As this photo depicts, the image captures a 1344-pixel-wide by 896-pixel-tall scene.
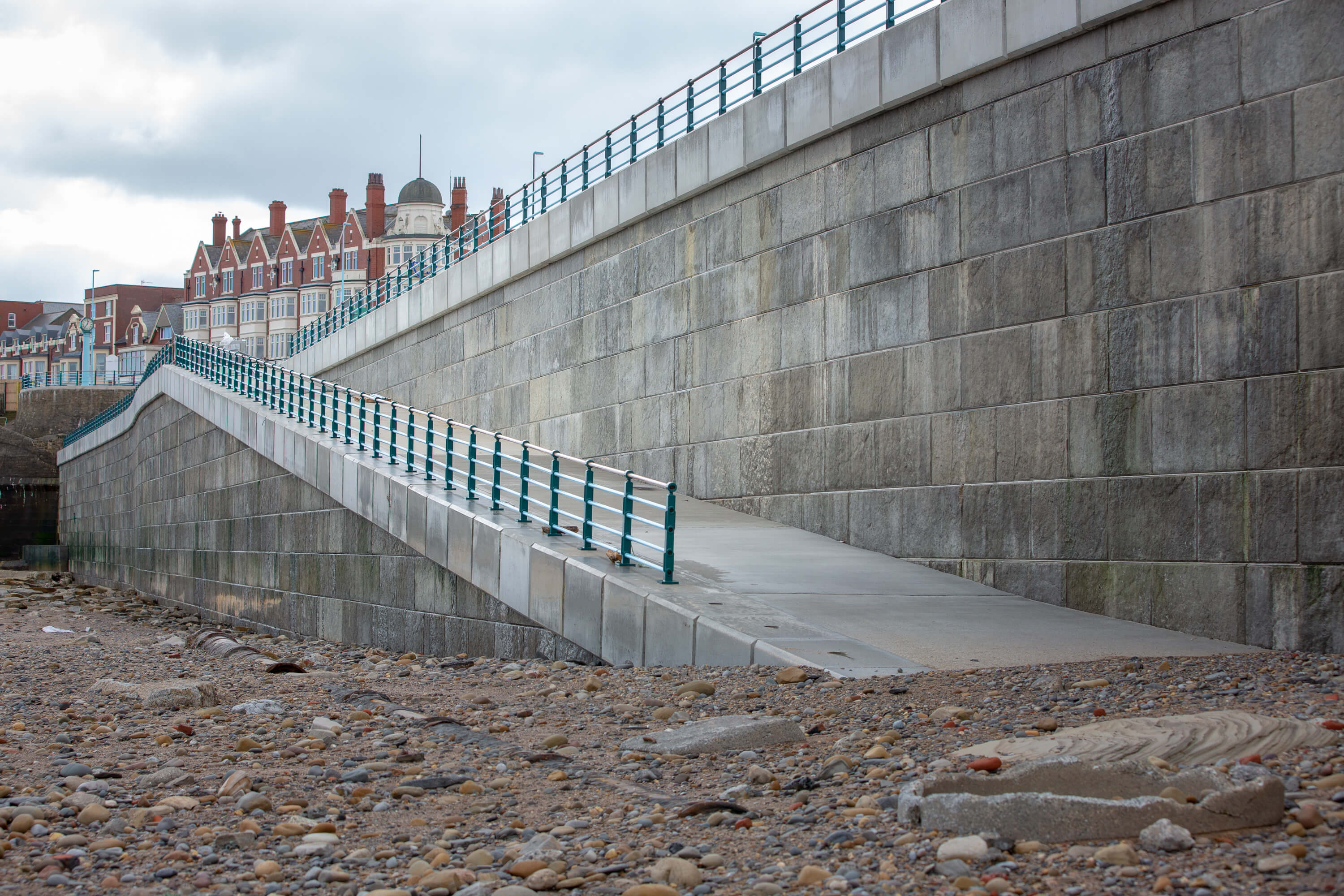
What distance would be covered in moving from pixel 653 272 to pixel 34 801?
40.0 ft

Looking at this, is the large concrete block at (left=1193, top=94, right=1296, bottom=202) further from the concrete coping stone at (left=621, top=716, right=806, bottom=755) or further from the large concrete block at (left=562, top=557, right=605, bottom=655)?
the large concrete block at (left=562, top=557, right=605, bottom=655)

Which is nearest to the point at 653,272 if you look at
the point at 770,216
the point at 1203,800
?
the point at 770,216

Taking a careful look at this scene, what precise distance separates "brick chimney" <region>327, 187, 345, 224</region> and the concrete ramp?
72.0m

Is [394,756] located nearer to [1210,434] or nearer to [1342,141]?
[1210,434]

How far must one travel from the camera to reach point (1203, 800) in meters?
4.10

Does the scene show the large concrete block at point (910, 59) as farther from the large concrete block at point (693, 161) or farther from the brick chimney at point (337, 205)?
the brick chimney at point (337, 205)

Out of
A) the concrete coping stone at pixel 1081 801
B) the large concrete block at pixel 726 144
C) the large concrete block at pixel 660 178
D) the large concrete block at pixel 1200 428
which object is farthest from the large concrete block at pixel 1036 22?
the concrete coping stone at pixel 1081 801

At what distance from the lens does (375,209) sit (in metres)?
78.0

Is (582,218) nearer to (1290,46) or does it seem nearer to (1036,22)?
(1036,22)

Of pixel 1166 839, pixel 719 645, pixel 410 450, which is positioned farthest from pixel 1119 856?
pixel 410 450

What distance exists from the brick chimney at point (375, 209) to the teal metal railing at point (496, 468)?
5181 cm

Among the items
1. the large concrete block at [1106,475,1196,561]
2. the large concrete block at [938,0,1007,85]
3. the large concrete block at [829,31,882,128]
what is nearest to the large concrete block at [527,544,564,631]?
the large concrete block at [1106,475,1196,561]

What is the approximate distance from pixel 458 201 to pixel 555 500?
6881 centimetres

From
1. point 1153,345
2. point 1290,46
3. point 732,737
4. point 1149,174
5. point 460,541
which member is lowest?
point 732,737
